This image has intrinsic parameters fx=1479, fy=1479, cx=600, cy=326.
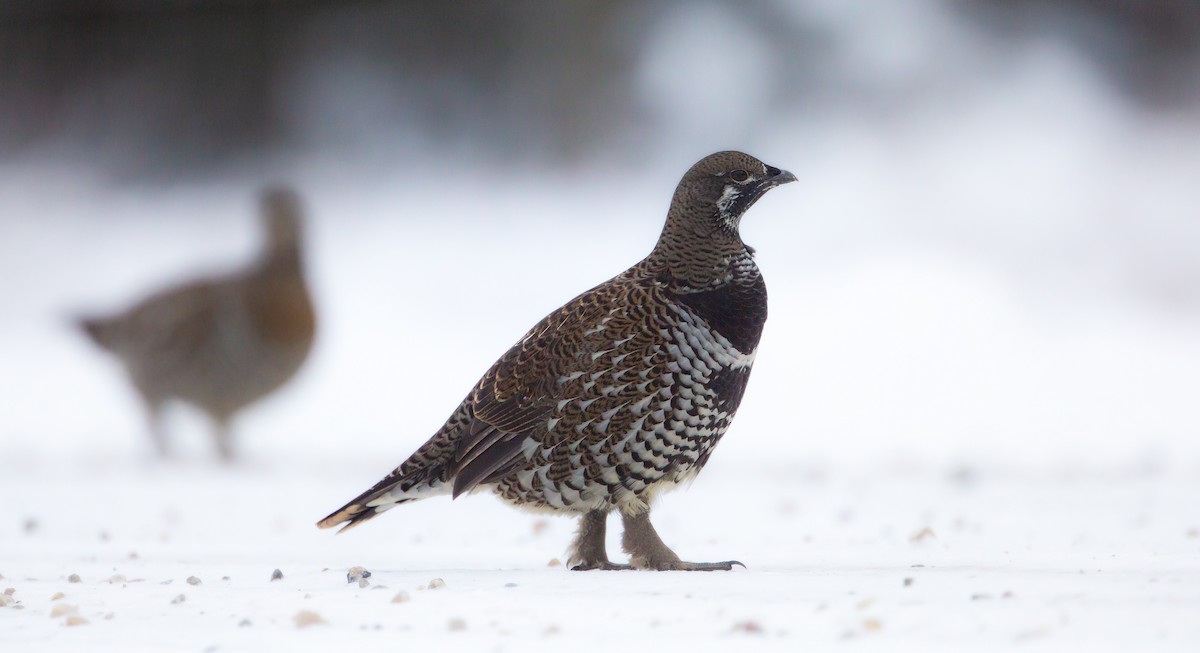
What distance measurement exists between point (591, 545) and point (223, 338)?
188 inches

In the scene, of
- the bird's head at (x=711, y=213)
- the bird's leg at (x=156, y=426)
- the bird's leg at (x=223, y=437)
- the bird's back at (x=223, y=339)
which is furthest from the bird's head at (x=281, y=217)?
the bird's head at (x=711, y=213)

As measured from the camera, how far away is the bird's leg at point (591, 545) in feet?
15.9

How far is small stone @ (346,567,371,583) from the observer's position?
4.41m

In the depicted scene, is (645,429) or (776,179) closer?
(645,429)

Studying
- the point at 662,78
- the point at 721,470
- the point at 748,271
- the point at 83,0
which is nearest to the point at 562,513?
the point at 748,271

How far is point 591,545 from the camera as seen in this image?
16.0 ft

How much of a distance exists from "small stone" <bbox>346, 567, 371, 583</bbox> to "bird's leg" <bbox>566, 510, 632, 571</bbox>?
706 mm

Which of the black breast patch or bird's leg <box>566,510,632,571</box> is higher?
the black breast patch

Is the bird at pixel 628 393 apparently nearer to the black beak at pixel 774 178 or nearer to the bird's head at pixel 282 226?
the black beak at pixel 774 178

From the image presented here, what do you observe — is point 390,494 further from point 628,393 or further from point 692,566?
point 692,566

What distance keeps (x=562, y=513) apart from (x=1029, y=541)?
5.96 ft

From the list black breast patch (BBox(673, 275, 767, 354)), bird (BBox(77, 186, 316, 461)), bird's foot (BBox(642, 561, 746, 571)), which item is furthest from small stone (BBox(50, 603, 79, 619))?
bird (BBox(77, 186, 316, 461))

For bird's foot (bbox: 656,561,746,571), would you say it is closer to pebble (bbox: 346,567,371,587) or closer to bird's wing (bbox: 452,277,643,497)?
bird's wing (bbox: 452,277,643,497)

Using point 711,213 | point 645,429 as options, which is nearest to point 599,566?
point 645,429
